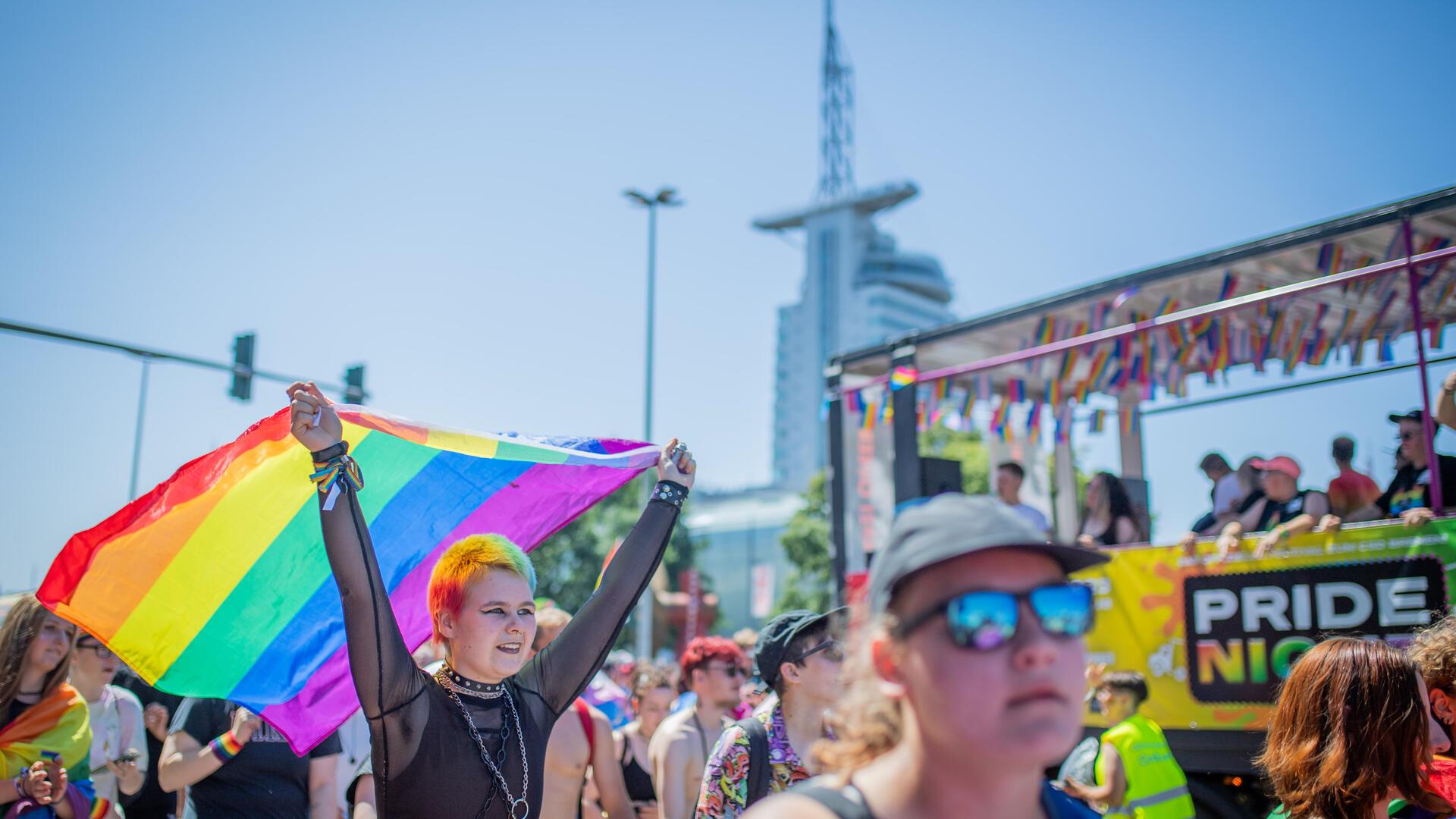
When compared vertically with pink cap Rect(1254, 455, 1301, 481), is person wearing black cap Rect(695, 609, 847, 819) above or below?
below

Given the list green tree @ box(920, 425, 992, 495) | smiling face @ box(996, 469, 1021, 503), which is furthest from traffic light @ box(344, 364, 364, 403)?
green tree @ box(920, 425, 992, 495)

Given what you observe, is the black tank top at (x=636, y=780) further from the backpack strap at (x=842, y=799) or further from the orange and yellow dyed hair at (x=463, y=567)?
the backpack strap at (x=842, y=799)

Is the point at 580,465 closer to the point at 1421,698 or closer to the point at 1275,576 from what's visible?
the point at 1421,698

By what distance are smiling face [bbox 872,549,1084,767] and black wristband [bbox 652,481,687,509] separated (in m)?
1.91

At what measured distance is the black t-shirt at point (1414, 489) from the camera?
6.39 meters

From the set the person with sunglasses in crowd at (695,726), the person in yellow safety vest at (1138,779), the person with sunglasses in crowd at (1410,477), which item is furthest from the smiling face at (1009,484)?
the person with sunglasses in crowd at (695,726)

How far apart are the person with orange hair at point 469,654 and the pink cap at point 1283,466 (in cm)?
585

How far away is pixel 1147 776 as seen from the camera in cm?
598

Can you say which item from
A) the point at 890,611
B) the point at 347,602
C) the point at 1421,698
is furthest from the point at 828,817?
the point at 1421,698

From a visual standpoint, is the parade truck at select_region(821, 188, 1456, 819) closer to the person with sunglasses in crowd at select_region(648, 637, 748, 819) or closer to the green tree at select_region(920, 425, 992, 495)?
the person with sunglasses in crowd at select_region(648, 637, 748, 819)

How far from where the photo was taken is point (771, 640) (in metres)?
4.20

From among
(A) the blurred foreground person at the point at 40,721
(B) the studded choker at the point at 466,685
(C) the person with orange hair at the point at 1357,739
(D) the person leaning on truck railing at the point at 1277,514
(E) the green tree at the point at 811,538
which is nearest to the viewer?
(C) the person with orange hair at the point at 1357,739

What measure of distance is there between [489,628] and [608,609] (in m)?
0.47

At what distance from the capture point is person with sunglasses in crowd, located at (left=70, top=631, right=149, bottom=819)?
532cm
